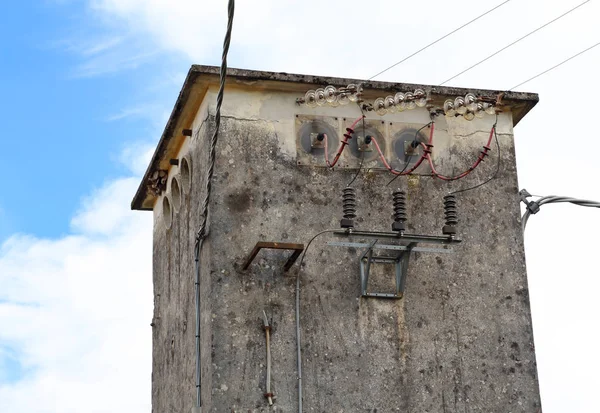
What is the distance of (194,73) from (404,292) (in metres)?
3.19

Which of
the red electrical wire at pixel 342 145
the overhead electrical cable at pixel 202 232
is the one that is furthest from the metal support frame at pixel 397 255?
the overhead electrical cable at pixel 202 232

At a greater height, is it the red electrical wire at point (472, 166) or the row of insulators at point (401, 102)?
the row of insulators at point (401, 102)

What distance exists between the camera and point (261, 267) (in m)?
12.7

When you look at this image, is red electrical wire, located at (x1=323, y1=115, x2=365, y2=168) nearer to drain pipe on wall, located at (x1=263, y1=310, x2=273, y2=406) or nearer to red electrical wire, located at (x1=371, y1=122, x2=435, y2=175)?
red electrical wire, located at (x1=371, y1=122, x2=435, y2=175)

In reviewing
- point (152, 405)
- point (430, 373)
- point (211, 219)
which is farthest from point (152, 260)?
point (430, 373)

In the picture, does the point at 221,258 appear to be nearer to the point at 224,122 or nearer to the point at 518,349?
the point at 224,122

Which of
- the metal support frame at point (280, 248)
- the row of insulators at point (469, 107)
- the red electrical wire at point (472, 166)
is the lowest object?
the metal support frame at point (280, 248)

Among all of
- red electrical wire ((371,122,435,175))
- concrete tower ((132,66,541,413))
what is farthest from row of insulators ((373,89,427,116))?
red electrical wire ((371,122,435,175))

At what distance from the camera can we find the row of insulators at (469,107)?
522 inches

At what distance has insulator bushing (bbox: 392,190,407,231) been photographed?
12656 mm

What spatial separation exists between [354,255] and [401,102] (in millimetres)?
1691

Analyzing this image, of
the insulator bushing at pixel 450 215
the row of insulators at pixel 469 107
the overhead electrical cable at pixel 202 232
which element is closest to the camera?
the overhead electrical cable at pixel 202 232

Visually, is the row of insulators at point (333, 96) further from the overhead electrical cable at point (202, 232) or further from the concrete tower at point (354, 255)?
the overhead electrical cable at point (202, 232)

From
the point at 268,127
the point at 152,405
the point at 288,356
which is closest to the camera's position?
the point at 288,356
